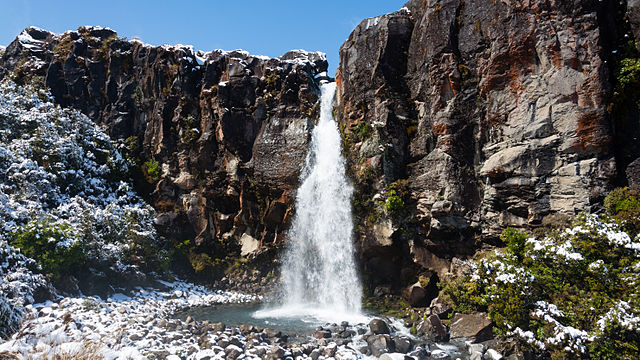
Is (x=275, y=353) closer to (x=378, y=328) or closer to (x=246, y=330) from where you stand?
(x=246, y=330)

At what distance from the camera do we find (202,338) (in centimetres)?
1143

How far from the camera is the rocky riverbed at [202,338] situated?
10.1m

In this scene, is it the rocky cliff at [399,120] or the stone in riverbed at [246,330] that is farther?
the rocky cliff at [399,120]

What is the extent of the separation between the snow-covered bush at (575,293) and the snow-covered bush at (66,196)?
57.5 ft

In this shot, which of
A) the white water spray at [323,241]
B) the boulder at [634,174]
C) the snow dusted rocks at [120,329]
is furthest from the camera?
the white water spray at [323,241]

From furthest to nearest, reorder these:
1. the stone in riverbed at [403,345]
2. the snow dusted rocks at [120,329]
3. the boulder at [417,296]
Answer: the boulder at [417,296]
the stone in riverbed at [403,345]
the snow dusted rocks at [120,329]

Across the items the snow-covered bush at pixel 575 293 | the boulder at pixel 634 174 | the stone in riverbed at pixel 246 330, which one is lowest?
the stone in riverbed at pixel 246 330

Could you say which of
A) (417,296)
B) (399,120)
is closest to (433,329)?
(417,296)

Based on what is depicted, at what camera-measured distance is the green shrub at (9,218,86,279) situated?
1395cm

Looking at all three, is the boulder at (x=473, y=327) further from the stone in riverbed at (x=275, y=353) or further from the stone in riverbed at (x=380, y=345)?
the stone in riverbed at (x=275, y=353)

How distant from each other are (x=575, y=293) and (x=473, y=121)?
8.45m

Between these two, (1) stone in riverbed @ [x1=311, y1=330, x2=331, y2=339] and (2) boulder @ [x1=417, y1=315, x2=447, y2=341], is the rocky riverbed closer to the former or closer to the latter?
(1) stone in riverbed @ [x1=311, y1=330, x2=331, y2=339]

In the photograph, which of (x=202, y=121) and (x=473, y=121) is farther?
(x=202, y=121)

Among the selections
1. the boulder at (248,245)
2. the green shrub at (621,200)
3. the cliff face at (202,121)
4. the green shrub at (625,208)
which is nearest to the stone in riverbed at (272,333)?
the cliff face at (202,121)
